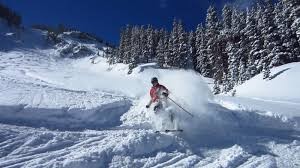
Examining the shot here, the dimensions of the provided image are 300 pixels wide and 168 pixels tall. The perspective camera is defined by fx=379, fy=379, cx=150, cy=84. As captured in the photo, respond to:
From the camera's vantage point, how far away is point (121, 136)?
35.8ft

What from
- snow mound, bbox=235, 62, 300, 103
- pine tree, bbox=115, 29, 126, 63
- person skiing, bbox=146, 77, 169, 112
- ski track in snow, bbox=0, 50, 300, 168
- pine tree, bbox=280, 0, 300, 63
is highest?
pine tree, bbox=115, 29, 126, 63

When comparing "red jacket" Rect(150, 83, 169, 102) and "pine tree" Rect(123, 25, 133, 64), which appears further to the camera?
"pine tree" Rect(123, 25, 133, 64)

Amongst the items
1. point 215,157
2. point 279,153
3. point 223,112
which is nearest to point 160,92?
point 223,112

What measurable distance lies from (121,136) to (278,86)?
20.8 m

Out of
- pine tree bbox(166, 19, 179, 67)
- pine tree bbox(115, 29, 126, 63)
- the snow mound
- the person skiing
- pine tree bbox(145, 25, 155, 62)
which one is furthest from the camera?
pine tree bbox(145, 25, 155, 62)

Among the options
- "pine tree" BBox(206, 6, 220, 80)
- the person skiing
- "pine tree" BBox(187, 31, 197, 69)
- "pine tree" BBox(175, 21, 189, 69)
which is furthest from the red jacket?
"pine tree" BBox(187, 31, 197, 69)

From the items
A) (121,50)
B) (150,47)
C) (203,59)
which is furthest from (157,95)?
(150,47)

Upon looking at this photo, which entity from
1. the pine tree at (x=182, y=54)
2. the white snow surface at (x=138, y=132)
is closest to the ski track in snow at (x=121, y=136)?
the white snow surface at (x=138, y=132)

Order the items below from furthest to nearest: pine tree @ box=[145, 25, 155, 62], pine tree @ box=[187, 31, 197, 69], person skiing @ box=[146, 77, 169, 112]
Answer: pine tree @ box=[145, 25, 155, 62]
pine tree @ box=[187, 31, 197, 69]
person skiing @ box=[146, 77, 169, 112]

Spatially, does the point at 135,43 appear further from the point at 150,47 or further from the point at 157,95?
the point at 157,95

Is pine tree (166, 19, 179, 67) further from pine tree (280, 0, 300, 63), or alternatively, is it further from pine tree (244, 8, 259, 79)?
pine tree (280, 0, 300, 63)

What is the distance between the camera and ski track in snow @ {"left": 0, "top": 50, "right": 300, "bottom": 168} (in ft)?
31.5

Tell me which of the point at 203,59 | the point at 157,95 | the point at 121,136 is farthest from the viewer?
the point at 203,59

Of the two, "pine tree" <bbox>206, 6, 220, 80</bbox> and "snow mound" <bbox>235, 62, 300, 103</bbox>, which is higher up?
"pine tree" <bbox>206, 6, 220, 80</bbox>
